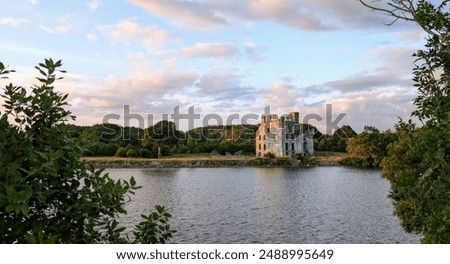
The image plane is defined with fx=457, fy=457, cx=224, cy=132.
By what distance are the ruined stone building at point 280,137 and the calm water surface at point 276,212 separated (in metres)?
51.0

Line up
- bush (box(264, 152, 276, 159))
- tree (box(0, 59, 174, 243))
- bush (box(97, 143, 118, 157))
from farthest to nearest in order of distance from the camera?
bush (box(264, 152, 276, 159)), bush (box(97, 143, 118, 157)), tree (box(0, 59, 174, 243))

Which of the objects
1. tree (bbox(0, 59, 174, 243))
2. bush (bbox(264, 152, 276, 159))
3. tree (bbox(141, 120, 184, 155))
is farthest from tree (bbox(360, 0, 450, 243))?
tree (bbox(141, 120, 184, 155))

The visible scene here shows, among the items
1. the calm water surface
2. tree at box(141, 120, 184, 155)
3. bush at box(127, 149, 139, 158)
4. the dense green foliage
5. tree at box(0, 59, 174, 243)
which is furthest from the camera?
tree at box(141, 120, 184, 155)

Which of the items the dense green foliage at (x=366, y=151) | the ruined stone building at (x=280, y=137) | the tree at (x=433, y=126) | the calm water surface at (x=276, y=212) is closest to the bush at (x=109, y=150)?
the ruined stone building at (x=280, y=137)

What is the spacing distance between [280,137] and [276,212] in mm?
72176

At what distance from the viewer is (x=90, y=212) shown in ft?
11.4

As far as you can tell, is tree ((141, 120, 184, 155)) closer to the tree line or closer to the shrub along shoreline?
the tree line

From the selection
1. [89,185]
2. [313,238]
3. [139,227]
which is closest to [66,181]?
[89,185]

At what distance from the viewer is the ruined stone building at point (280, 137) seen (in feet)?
344

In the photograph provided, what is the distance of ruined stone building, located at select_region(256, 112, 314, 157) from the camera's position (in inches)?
4129

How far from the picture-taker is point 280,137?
344 feet

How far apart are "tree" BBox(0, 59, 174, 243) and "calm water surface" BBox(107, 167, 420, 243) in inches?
801

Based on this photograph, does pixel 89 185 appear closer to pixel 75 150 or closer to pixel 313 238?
pixel 75 150
